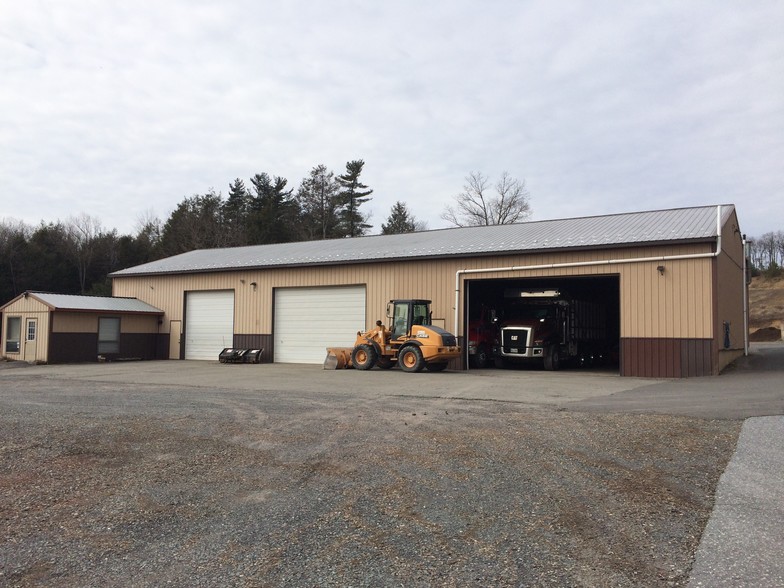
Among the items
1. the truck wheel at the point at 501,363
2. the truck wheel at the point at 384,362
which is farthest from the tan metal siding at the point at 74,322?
the truck wheel at the point at 501,363

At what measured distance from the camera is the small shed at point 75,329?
2597 cm

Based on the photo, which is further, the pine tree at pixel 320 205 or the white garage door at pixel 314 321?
the pine tree at pixel 320 205

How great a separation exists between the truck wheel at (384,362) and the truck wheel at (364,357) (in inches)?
7.4

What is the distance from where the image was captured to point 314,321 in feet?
84.0

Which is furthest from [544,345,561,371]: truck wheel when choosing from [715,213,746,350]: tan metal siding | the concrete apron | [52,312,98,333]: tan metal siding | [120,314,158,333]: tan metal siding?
[52,312,98,333]: tan metal siding

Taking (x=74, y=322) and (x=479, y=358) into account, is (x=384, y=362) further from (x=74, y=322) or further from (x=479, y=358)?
(x=74, y=322)

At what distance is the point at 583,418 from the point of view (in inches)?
386

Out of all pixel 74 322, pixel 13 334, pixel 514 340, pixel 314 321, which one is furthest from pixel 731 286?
pixel 13 334

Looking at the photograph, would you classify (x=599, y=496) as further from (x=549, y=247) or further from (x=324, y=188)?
(x=324, y=188)

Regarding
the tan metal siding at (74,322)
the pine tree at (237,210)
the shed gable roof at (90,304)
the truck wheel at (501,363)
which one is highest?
the pine tree at (237,210)

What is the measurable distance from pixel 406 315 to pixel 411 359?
150 centimetres

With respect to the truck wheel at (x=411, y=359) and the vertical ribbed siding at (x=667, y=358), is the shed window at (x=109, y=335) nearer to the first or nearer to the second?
the truck wheel at (x=411, y=359)

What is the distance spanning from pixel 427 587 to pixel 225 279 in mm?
25333

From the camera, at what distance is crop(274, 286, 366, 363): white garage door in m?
24.8
